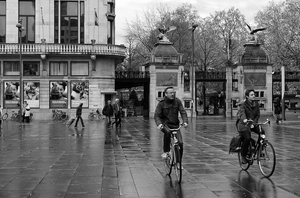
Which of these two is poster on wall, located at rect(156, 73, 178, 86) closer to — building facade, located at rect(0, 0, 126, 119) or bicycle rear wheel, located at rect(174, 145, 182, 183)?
building facade, located at rect(0, 0, 126, 119)

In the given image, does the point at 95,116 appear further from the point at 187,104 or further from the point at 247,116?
the point at 247,116

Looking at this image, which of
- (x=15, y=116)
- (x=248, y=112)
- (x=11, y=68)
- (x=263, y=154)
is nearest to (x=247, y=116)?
(x=248, y=112)

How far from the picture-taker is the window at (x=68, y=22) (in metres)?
40.3

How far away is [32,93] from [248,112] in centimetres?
3325

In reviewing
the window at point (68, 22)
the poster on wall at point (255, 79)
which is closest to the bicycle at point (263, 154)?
the window at point (68, 22)

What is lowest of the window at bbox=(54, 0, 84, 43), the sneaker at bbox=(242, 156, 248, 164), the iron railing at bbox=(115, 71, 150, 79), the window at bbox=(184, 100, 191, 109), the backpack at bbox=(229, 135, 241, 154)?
the sneaker at bbox=(242, 156, 248, 164)

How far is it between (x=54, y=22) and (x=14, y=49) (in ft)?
14.6

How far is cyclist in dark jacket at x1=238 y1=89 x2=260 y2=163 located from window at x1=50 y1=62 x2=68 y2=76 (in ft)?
107

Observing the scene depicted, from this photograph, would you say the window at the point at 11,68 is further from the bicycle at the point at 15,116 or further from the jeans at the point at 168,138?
the jeans at the point at 168,138

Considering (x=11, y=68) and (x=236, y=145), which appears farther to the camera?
(x=11, y=68)

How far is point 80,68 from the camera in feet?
133

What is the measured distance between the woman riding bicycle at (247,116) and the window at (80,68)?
106 feet

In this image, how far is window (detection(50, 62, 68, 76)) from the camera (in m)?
40.3

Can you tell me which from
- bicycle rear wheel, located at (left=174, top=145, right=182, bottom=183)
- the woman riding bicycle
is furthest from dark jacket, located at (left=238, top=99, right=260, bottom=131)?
bicycle rear wheel, located at (left=174, top=145, right=182, bottom=183)
